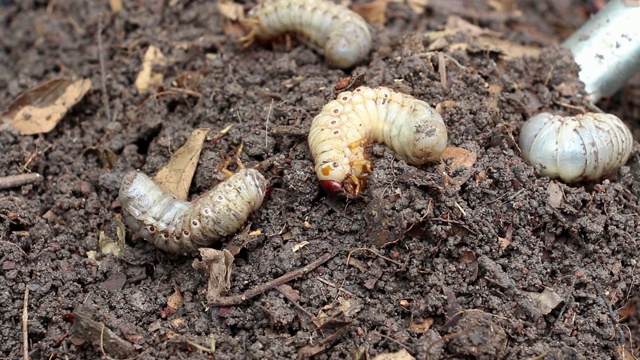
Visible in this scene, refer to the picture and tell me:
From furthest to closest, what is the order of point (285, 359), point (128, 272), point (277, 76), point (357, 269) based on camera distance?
1. point (277, 76)
2. point (128, 272)
3. point (357, 269)
4. point (285, 359)

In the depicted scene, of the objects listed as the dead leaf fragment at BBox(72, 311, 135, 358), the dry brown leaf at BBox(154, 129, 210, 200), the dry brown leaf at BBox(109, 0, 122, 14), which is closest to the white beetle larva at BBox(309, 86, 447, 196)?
the dry brown leaf at BBox(154, 129, 210, 200)

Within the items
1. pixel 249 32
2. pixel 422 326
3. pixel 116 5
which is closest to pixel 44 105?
pixel 116 5

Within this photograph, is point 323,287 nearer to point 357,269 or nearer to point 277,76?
point 357,269

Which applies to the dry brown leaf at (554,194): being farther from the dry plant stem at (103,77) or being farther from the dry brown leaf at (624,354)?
the dry plant stem at (103,77)

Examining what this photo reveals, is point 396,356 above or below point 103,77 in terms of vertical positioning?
below

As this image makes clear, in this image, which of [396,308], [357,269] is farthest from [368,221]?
[396,308]

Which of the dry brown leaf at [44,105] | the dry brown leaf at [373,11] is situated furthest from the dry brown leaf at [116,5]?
the dry brown leaf at [373,11]

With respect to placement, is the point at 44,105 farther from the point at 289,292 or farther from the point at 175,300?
the point at 289,292
